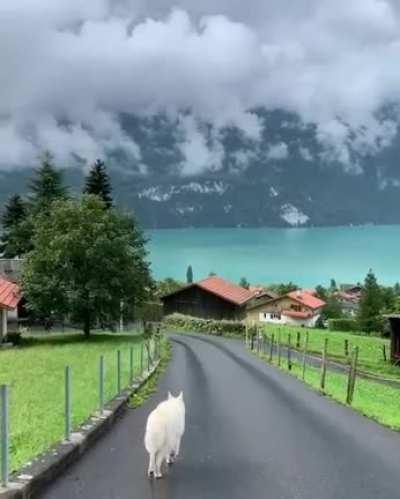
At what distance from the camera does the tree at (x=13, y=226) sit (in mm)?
67938

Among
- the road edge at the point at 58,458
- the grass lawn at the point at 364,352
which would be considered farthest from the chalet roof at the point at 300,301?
the road edge at the point at 58,458

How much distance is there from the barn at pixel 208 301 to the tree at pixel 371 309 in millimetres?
14048

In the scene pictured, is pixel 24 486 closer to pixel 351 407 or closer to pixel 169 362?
pixel 351 407

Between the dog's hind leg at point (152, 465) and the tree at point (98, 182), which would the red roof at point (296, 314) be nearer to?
the tree at point (98, 182)

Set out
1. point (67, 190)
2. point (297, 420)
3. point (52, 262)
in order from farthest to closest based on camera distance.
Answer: point (67, 190) → point (52, 262) → point (297, 420)

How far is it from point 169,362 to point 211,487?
2168 cm

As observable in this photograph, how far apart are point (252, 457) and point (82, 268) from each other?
1416 inches

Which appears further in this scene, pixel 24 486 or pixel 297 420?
pixel 297 420

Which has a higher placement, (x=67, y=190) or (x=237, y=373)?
(x=67, y=190)

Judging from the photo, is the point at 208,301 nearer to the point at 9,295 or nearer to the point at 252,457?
the point at 9,295

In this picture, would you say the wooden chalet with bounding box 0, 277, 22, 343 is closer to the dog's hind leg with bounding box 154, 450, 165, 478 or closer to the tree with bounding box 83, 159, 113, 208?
the tree with bounding box 83, 159, 113, 208

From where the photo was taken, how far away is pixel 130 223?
5059 centimetres

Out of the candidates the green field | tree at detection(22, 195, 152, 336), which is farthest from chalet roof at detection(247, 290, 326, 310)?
the green field

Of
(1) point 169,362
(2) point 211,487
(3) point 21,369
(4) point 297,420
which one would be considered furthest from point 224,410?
(1) point 169,362
